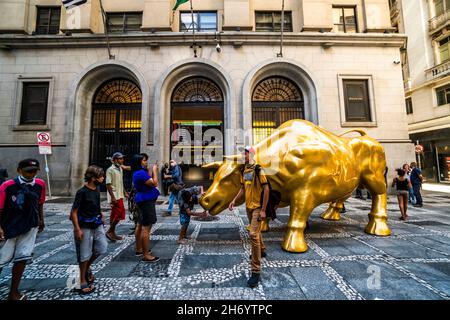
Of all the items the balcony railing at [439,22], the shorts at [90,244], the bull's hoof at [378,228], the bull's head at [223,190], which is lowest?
the bull's hoof at [378,228]

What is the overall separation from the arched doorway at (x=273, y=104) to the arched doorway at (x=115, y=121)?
23.6 ft

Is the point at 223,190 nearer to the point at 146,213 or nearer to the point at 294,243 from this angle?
the point at 146,213

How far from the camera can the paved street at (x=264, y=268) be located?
9.26 ft

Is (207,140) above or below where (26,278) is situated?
above

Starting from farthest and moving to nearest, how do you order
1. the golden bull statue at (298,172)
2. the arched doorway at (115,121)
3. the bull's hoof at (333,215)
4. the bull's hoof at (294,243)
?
the arched doorway at (115,121) → the bull's hoof at (333,215) → the golden bull statue at (298,172) → the bull's hoof at (294,243)

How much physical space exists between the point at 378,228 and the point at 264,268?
3532 millimetres

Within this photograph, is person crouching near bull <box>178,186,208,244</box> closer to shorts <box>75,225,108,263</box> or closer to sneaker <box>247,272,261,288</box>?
shorts <box>75,225,108,263</box>

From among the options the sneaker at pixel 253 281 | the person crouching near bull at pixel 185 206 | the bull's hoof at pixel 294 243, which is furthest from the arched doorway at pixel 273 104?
the sneaker at pixel 253 281

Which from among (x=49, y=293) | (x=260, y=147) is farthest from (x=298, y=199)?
(x=49, y=293)

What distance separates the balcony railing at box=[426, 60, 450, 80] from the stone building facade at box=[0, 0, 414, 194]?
9.92 metres

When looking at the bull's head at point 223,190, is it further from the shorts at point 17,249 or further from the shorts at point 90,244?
the shorts at point 17,249

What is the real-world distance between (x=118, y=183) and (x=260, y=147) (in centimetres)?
370
